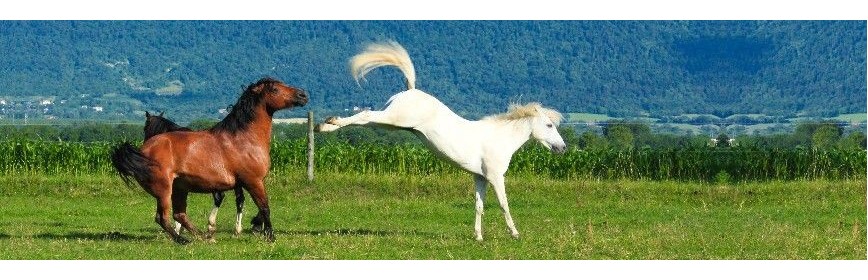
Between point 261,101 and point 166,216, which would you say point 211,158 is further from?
point 261,101

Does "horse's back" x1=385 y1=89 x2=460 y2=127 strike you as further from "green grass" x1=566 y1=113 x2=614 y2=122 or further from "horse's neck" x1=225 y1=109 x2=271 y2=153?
"green grass" x1=566 y1=113 x2=614 y2=122

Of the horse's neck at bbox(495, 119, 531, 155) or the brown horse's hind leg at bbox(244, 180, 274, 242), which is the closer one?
the brown horse's hind leg at bbox(244, 180, 274, 242)

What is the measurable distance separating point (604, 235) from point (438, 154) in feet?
8.27

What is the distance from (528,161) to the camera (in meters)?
31.8

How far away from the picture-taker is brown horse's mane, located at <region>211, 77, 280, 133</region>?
636 inches

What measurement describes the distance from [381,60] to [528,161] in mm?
15415

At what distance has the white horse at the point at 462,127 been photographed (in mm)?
16125

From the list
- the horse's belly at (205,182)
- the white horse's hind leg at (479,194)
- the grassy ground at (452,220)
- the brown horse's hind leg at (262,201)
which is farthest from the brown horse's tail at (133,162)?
the white horse's hind leg at (479,194)

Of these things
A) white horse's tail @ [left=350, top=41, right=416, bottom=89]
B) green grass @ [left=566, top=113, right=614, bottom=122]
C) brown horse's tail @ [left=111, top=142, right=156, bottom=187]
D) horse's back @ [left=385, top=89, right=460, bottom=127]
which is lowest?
brown horse's tail @ [left=111, top=142, right=156, bottom=187]

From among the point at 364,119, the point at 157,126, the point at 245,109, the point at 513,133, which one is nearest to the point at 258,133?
the point at 245,109

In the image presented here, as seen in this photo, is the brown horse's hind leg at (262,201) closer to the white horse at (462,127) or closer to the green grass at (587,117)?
the white horse at (462,127)

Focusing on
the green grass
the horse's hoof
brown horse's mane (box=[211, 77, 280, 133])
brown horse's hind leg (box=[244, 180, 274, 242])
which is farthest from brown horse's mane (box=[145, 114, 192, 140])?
the green grass

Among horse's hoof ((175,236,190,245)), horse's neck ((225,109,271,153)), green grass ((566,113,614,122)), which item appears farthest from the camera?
green grass ((566,113,614,122))

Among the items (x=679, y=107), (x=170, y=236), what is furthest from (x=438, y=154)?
(x=679, y=107)
